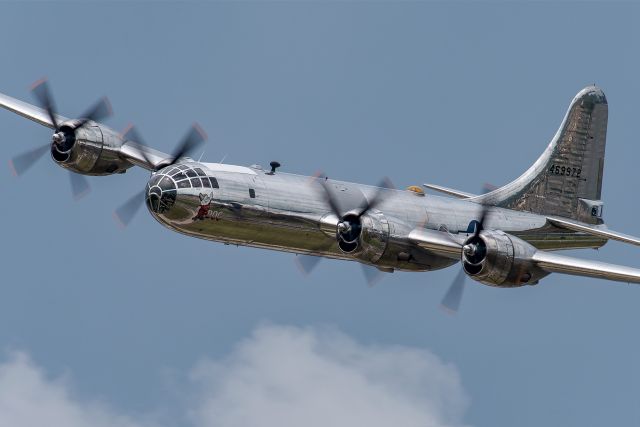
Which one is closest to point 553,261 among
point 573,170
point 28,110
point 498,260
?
point 498,260

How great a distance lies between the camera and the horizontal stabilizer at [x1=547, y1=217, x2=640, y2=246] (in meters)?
50.2

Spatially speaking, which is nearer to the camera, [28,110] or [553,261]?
[553,261]

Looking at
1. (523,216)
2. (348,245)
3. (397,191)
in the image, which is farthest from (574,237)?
(348,245)

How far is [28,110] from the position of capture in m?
55.2

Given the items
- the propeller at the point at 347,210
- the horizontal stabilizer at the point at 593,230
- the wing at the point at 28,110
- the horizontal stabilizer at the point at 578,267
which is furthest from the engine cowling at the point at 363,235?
the wing at the point at 28,110

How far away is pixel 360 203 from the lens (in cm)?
5031

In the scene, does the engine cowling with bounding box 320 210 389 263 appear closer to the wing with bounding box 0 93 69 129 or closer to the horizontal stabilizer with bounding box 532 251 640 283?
the horizontal stabilizer with bounding box 532 251 640 283

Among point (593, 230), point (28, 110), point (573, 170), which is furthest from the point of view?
point (573, 170)

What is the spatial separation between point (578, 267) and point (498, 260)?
304cm

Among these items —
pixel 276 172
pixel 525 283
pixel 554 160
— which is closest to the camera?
pixel 525 283

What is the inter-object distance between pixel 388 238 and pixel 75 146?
13.6 meters

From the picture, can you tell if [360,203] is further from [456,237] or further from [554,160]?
[554,160]

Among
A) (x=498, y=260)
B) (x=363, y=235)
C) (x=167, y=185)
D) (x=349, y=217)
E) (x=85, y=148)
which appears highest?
(x=85, y=148)

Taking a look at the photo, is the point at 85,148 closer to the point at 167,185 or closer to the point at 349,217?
the point at 167,185
